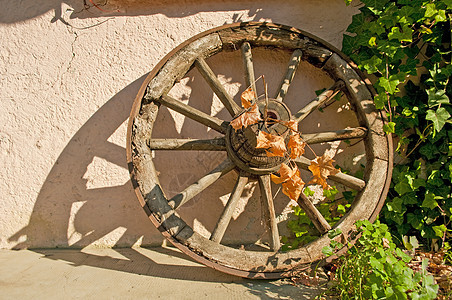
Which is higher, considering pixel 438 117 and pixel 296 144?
pixel 438 117

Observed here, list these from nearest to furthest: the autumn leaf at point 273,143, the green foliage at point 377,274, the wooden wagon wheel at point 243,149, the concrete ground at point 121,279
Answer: the green foliage at point 377,274, the autumn leaf at point 273,143, the concrete ground at point 121,279, the wooden wagon wheel at point 243,149

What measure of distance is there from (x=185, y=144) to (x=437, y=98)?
1.56 metres

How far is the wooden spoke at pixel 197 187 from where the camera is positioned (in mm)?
1817

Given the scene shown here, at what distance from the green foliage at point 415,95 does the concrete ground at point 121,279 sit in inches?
36.1

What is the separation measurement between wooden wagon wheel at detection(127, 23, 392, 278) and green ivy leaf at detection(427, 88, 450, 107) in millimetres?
323

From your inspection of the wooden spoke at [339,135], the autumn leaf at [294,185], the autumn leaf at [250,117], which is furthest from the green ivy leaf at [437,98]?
the autumn leaf at [250,117]

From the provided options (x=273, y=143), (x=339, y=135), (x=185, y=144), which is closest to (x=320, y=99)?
(x=339, y=135)

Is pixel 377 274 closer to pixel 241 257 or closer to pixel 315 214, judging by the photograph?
pixel 315 214

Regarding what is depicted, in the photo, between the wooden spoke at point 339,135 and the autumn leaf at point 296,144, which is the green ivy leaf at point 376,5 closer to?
the wooden spoke at point 339,135

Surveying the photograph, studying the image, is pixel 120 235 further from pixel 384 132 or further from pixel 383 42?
pixel 383 42

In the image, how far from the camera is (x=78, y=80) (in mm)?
2252

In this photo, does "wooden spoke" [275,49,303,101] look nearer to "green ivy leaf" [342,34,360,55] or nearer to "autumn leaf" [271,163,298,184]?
"green ivy leaf" [342,34,360,55]

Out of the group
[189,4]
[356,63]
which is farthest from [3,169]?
[356,63]

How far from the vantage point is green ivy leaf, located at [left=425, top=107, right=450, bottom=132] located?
192cm
